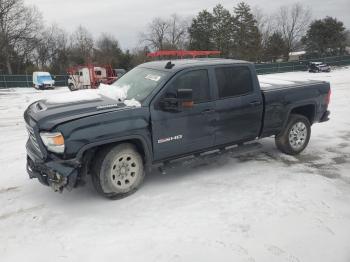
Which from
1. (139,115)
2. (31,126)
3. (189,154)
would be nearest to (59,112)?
(31,126)

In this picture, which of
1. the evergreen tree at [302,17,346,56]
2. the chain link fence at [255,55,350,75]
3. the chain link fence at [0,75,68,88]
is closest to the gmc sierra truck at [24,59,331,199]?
the chain link fence at [0,75,68,88]

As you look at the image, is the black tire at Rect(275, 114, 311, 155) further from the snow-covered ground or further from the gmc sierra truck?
the snow-covered ground

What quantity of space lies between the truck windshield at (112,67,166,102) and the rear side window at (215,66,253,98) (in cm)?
98

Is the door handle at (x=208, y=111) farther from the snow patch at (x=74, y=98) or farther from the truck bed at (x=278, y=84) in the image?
the snow patch at (x=74, y=98)

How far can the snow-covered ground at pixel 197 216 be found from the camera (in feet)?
11.6

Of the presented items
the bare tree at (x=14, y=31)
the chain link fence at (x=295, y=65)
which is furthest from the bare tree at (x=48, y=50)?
the chain link fence at (x=295, y=65)

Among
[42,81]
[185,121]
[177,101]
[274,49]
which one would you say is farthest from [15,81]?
[274,49]

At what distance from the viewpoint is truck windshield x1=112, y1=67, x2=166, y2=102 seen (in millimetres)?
4930

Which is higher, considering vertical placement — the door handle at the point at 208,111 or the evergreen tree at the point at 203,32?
the evergreen tree at the point at 203,32

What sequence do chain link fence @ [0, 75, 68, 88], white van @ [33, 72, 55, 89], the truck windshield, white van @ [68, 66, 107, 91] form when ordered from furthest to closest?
chain link fence @ [0, 75, 68, 88], white van @ [33, 72, 55, 89], white van @ [68, 66, 107, 91], the truck windshield

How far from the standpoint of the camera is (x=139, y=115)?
457cm

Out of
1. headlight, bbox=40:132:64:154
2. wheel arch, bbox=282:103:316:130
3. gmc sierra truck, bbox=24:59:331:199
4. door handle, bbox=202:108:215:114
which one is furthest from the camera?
wheel arch, bbox=282:103:316:130

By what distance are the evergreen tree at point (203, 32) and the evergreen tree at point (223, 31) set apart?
82cm

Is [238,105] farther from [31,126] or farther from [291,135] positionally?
[31,126]
